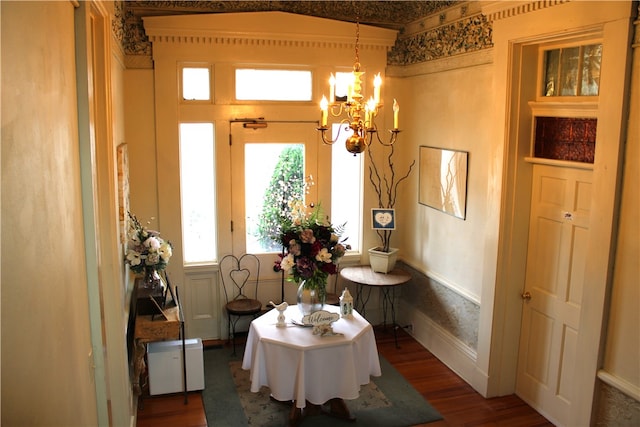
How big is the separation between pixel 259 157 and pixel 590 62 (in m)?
2.97

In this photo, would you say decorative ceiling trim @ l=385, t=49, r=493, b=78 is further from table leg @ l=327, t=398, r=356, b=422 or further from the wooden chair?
table leg @ l=327, t=398, r=356, b=422

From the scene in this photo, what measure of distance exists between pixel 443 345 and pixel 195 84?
10.9ft

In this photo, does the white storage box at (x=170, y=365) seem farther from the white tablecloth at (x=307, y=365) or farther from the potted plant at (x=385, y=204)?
the potted plant at (x=385, y=204)

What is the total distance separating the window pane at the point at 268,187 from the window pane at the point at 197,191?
1.15 ft

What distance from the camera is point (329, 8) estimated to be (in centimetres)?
528

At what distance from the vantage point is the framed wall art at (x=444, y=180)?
4.67 m

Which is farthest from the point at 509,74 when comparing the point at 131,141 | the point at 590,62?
the point at 131,141

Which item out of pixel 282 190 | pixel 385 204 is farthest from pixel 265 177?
pixel 385 204

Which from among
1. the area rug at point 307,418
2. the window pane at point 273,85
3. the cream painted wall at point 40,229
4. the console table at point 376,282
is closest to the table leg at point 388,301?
the console table at point 376,282

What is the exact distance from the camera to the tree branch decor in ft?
18.4

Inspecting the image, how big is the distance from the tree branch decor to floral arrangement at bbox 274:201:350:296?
5.39 feet

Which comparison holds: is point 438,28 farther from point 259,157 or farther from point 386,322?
point 386,322

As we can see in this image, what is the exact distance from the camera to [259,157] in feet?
17.5

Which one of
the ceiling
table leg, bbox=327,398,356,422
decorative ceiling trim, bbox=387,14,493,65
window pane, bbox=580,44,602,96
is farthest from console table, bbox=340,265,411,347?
the ceiling
